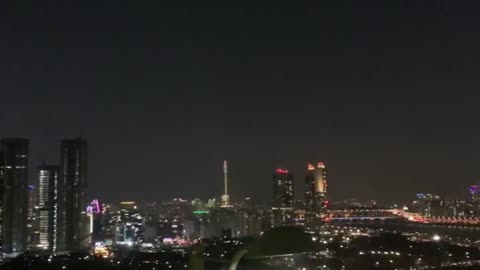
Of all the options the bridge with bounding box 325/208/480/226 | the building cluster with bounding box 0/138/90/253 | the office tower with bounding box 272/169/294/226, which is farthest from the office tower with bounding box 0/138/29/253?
the bridge with bounding box 325/208/480/226

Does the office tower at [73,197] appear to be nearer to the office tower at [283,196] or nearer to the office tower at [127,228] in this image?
the office tower at [127,228]

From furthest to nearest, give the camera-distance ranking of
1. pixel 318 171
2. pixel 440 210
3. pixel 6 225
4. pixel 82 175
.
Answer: pixel 318 171 < pixel 440 210 < pixel 82 175 < pixel 6 225

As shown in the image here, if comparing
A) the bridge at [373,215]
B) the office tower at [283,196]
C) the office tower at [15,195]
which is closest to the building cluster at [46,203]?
the office tower at [15,195]

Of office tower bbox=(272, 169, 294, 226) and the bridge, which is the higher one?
office tower bbox=(272, 169, 294, 226)

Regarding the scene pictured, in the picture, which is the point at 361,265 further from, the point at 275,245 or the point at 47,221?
the point at 47,221

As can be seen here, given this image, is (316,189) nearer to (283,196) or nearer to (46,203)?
(283,196)

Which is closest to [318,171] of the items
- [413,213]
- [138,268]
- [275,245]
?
[413,213]

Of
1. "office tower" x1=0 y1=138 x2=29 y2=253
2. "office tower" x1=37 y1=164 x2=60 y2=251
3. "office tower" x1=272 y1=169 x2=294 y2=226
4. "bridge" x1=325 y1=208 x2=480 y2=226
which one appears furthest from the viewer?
"bridge" x1=325 y1=208 x2=480 y2=226

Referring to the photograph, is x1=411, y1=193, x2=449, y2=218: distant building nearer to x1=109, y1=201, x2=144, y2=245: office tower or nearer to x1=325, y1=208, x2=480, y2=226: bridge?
x1=325, y1=208, x2=480, y2=226: bridge
